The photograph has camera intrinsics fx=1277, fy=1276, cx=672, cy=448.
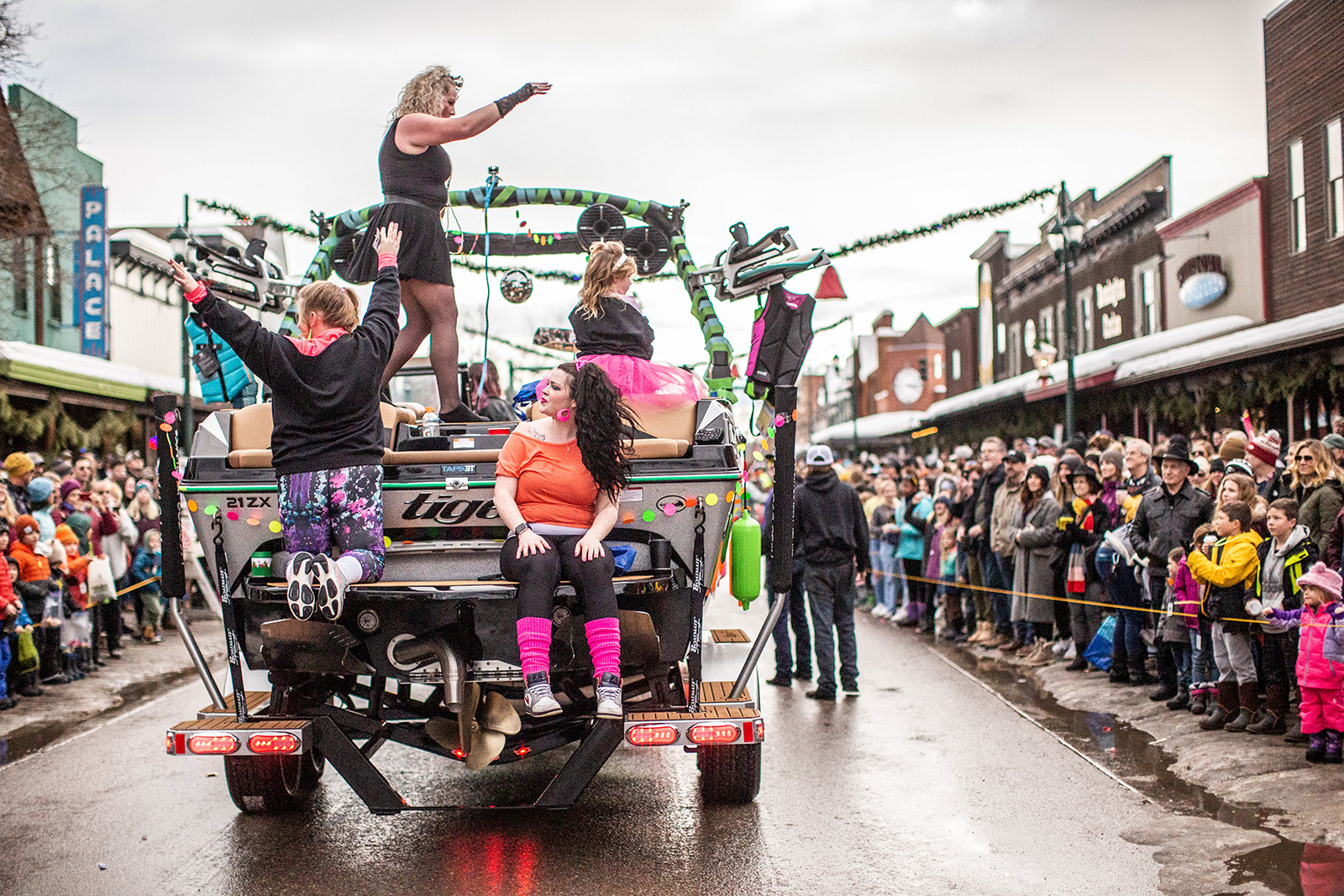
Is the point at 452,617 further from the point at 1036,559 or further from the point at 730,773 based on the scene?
the point at 1036,559

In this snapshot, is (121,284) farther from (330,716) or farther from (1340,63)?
(330,716)

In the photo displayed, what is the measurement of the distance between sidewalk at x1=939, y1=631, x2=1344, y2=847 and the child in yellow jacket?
0.65 ft

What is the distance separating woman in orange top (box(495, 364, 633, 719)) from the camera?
5.02 meters

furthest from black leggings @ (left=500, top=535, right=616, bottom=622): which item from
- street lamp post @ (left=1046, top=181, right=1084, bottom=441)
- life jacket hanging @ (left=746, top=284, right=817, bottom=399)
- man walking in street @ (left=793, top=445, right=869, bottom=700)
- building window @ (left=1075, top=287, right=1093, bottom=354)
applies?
building window @ (left=1075, top=287, right=1093, bottom=354)

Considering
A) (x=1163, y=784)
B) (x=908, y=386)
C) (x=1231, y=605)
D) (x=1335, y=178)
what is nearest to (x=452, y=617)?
(x=1163, y=784)

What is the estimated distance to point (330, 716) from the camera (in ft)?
17.9

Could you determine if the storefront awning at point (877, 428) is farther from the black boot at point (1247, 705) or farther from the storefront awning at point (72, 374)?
the black boot at point (1247, 705)

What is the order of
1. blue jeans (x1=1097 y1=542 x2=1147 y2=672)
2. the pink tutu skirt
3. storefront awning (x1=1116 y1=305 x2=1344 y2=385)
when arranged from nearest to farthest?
the pink tutu skirt
blue jeans (x1=1097 y1=542 x2=1147 y2=672)
storefront awning (x1=1116 y1=305 x2=1344 y2=385)

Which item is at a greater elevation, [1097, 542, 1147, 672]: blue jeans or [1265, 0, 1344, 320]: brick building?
[1265, 0, 1344, 320]: brick building

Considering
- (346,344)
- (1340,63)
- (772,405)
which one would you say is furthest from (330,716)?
(1340,63)

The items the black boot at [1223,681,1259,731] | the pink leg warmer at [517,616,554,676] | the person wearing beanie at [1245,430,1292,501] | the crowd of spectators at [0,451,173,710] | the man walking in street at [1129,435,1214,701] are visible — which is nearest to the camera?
the pink leg warmer at [517,616,554,676]

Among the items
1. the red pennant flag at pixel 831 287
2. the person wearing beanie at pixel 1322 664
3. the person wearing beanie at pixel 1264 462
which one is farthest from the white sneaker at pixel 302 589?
the red pennant flag at pixel 831 287

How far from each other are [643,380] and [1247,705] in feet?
15.2

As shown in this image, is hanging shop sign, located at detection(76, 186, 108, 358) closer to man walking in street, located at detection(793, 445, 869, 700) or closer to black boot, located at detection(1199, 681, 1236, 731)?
man walking in street, located at detection(793, 445, 869, 700)
